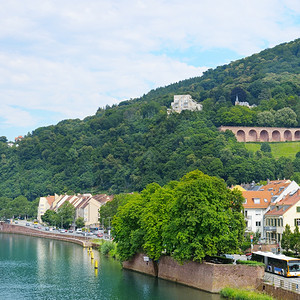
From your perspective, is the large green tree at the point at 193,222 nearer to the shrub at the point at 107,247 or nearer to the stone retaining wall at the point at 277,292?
the stone retaining wall at the point at 277,292

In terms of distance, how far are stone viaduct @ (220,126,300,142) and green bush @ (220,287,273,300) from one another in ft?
409

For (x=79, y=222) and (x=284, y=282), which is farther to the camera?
(x=79, y=222)

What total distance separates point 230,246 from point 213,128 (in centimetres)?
11879

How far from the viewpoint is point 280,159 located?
138875 millimetres

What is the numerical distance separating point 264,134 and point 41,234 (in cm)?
7948

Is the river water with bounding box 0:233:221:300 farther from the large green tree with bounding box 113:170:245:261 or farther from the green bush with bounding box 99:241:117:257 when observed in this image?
the large green tree with bounding box 113:170:245:261

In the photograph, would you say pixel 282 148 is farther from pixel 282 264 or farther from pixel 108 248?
pixel 282 264

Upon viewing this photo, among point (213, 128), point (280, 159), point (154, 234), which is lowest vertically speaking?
point (154, 234)

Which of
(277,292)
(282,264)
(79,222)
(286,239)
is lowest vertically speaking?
(277,292)

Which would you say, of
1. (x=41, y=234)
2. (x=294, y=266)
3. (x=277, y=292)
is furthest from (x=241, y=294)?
(x=41, y=234)

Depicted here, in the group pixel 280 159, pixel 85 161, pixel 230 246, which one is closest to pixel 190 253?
pixel 230 246

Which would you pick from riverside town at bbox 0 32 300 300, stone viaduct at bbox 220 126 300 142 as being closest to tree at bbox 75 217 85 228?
riverside town at bbox 0 32 300 300

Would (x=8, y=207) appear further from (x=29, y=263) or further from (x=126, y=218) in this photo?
(x=126, y=218)

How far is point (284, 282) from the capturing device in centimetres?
4225
